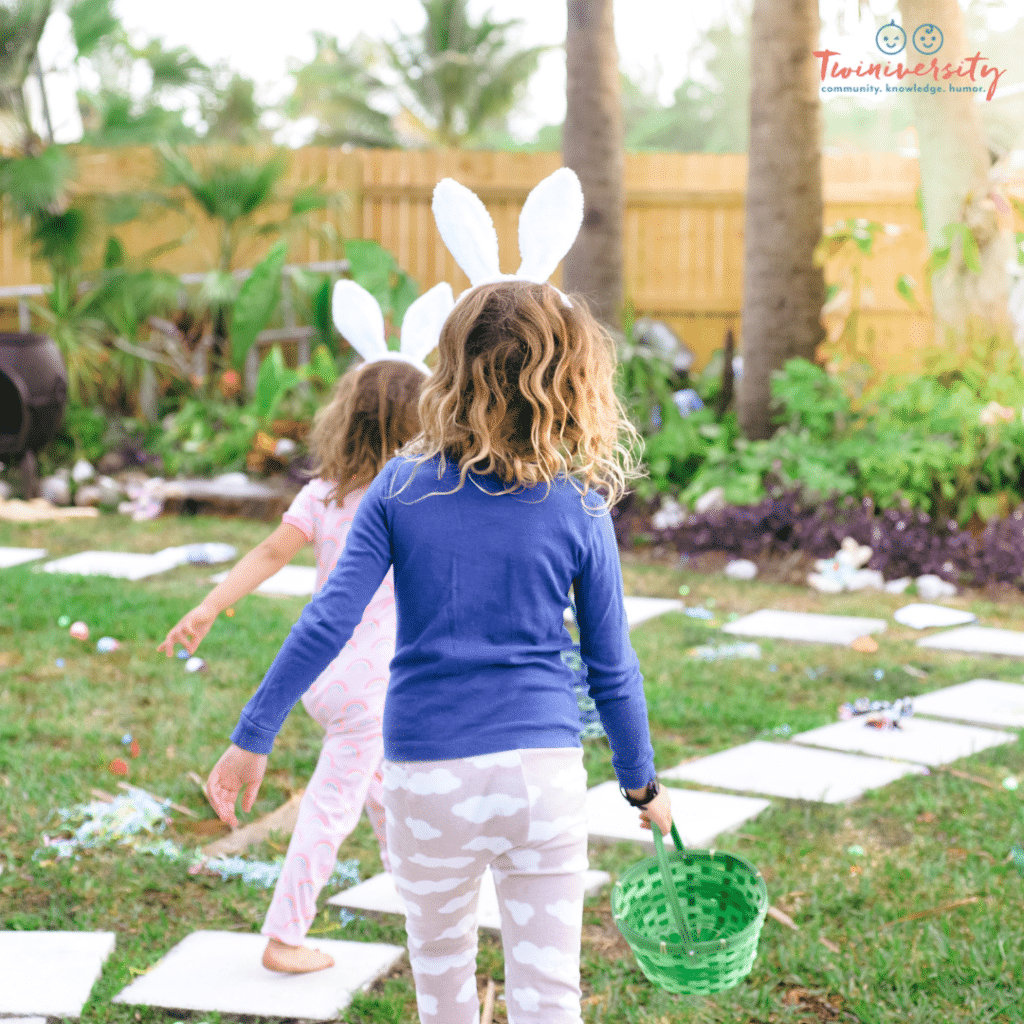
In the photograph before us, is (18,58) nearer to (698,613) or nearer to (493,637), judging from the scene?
(698,613)

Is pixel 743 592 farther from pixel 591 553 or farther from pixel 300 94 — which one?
pixel 300 94

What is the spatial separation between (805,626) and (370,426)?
3.10m

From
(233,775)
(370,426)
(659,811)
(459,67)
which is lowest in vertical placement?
(659,811)

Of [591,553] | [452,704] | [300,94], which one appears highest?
[300,94]

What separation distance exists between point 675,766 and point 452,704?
187 cm

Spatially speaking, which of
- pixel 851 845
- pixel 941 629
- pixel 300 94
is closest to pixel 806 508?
pixel 941 629

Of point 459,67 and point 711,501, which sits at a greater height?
point 459,67

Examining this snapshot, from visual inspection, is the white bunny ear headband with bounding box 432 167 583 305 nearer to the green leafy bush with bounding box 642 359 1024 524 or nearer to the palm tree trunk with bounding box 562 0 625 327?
the green leafy bush with bounding box 642 359 1024 524

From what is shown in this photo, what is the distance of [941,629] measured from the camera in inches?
198

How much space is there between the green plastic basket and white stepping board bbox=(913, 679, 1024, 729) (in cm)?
211

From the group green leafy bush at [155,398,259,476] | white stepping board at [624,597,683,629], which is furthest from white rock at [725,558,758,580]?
green leafy bush at [155,398,259,476]

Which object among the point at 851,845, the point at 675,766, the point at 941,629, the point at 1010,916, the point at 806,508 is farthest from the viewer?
the point at 806,508

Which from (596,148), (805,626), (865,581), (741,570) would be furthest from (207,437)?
(805,626)

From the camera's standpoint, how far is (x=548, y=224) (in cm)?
184
